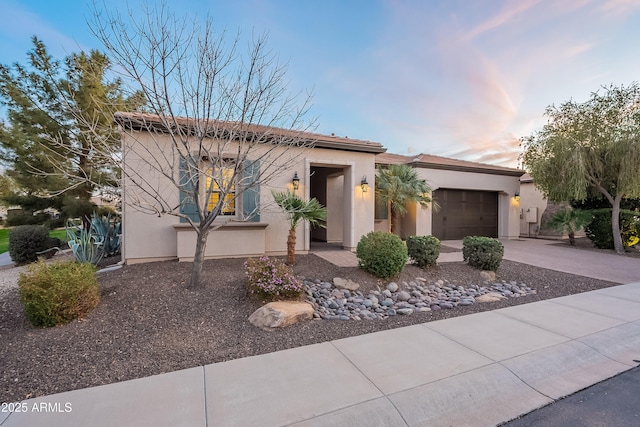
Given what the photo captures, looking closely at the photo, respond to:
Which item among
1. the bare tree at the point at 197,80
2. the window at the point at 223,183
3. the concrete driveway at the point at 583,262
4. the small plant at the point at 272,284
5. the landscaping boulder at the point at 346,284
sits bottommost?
the concrete driveway at the point at 583,262

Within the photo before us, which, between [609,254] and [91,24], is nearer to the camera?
[91,24]

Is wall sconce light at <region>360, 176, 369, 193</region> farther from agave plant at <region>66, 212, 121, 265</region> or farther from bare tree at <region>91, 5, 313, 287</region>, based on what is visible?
agave plant at <region>66, 212, 121, 265</region>

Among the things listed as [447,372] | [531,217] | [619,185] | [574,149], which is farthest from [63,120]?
[531,217]

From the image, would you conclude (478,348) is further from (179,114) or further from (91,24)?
(91,24)

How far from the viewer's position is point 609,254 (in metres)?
10.6

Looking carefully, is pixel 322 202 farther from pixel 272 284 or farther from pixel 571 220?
pixel 571 220

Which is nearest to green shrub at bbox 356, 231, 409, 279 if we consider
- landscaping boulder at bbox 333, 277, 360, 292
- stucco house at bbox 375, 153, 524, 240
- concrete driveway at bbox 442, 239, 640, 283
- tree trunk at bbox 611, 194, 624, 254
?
landscaping boulder at bbox 333, 277, 360, 292

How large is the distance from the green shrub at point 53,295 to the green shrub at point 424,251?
6.20m

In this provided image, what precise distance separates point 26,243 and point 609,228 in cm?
A: 2127

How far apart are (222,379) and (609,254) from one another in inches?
566

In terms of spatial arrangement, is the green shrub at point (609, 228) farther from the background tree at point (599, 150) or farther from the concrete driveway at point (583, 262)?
the concrete driveway at point (583, 262)

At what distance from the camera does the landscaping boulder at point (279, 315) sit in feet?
12.5

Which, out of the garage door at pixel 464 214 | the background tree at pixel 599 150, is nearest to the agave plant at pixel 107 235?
the garage door at pixel 464 214

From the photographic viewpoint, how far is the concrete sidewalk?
7.19ft
